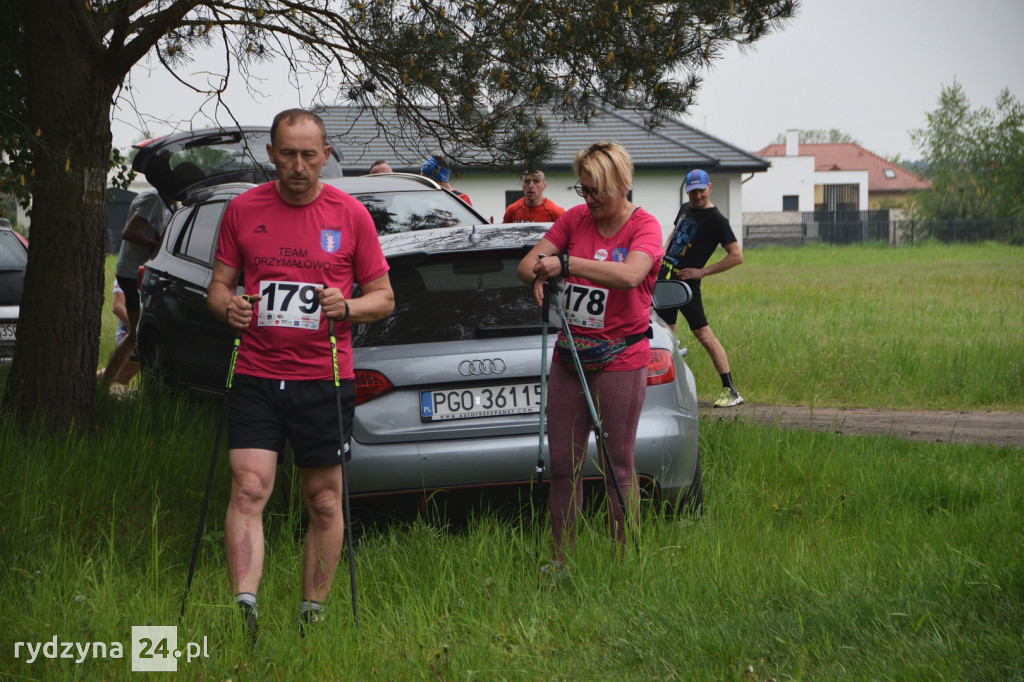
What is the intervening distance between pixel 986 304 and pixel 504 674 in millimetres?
16106

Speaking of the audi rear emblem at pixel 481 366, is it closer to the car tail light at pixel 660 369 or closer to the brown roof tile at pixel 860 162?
the car tail light at pixel 660 369

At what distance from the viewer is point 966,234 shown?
55.6 meters

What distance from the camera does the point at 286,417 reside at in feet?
12.7

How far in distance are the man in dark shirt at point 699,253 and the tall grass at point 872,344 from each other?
66 centimetres

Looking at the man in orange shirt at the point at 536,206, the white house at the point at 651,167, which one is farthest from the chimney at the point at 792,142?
the man in orange shirt at the point at 536,206

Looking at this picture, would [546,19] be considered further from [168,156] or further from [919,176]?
[919,176]

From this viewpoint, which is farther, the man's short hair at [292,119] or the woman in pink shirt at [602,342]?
the woman in pink shirt at [602,342]

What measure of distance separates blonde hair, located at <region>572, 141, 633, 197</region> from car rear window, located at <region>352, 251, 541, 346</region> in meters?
0.81

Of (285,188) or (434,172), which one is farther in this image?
(434,172)

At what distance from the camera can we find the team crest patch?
3.85 m

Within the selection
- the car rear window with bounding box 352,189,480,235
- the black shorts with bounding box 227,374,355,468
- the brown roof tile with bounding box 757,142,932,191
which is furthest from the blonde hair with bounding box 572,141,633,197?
the brown roof tile with bounding box 757,142,932,191

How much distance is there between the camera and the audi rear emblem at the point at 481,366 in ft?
15.4

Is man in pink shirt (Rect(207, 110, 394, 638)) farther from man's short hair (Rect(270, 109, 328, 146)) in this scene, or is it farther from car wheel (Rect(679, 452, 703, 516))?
car wheel (Rect(679, 452, 703, 516))

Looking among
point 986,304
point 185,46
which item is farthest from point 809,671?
point 986,304
